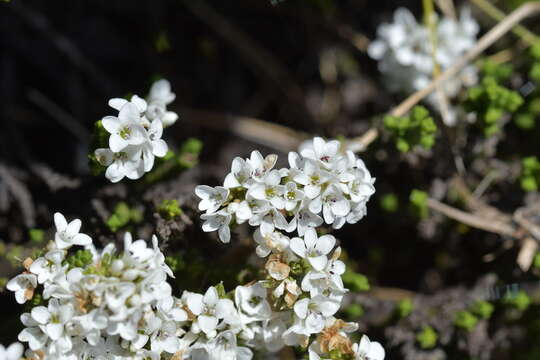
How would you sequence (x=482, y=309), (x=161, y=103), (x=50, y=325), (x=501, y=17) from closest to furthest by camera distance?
(x=50, y=325) < (x=161, y=103) < (x=482, y=309) < (x=501, y=17)

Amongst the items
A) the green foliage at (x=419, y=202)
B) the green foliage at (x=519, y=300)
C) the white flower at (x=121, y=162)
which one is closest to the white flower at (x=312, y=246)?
the white flower at (x=121, y=162)

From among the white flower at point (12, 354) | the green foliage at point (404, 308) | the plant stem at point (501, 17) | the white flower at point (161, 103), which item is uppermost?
the plant stem at point (501, 17)

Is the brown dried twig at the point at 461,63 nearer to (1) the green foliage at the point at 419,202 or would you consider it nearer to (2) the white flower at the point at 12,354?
(1) the green foliage at the point at 419,202

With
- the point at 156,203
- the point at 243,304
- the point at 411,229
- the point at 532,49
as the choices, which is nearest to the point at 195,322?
the point at 243,304

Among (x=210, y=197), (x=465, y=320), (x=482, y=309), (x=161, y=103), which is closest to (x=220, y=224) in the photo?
(x=210, y=197)

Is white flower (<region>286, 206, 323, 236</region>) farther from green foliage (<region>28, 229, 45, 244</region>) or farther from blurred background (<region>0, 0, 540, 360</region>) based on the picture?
green foliage (<region>28, 229, 45, 244</region>)

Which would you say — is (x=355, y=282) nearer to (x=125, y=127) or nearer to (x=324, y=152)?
(x=324, y=152)
